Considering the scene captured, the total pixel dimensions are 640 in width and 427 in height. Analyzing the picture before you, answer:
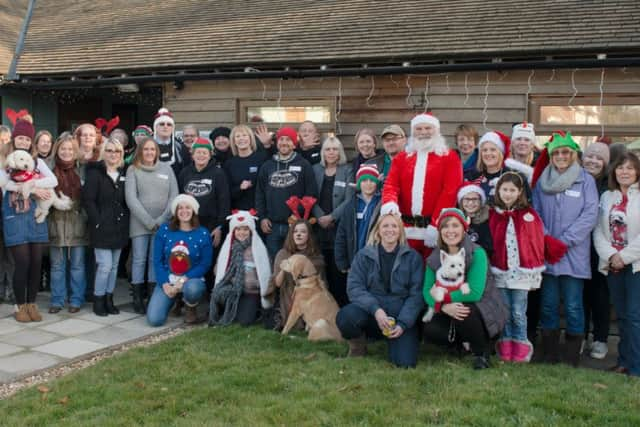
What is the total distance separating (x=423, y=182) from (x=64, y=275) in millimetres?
3915

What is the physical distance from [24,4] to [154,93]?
5043 mm

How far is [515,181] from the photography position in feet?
16.1

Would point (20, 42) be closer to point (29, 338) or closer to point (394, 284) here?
point (29, 338)

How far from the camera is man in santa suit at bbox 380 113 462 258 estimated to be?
519cm

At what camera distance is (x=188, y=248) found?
636 centimetres

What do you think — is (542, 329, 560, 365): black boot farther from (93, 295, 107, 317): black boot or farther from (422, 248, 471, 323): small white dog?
(93, 295, 107, 317): black boot

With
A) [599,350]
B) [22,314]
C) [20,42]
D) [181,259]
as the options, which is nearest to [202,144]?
[181,259]

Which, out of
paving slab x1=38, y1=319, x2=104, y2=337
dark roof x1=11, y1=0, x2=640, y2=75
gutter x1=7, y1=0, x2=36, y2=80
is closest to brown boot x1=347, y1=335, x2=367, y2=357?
paving slab x1=38, y1=319, x2=104, y2=337

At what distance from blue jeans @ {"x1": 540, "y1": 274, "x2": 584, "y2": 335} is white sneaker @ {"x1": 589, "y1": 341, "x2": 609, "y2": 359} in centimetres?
47

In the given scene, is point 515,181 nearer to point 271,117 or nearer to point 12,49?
point 271,117

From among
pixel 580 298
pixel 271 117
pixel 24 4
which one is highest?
pixel 24 4

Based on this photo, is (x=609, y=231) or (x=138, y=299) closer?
(x=609, y=231)

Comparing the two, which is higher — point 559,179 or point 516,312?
point 559,179

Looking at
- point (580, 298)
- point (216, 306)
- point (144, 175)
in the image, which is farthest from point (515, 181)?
point (144, 175)
